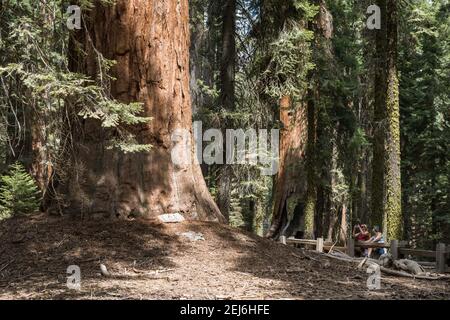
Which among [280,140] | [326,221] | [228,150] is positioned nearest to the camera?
[228,150]

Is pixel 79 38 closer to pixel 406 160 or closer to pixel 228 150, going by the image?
pixel 228 150

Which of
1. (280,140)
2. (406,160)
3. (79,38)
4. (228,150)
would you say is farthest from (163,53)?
(406,160)

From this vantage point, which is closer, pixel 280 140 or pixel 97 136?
pixel 97 136

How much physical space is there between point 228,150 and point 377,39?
557 cm

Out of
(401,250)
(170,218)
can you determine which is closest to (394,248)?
(401,250)

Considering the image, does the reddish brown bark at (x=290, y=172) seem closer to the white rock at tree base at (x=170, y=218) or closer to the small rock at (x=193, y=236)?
the white rock at tree base at (x=170, y=218)

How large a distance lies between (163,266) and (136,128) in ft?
8.04

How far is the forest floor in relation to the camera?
617 centimetres

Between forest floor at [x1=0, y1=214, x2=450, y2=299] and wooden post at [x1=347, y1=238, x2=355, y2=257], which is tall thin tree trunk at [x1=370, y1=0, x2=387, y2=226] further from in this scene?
forest floor at [x1=0, y1=214, x2=450, y2=299]

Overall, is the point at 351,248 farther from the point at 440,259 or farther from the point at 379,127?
the point at 379,127

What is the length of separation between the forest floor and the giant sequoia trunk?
397mm

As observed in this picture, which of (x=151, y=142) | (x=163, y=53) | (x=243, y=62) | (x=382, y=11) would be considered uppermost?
(x=382, y=11)

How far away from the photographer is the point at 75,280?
21.2 ft

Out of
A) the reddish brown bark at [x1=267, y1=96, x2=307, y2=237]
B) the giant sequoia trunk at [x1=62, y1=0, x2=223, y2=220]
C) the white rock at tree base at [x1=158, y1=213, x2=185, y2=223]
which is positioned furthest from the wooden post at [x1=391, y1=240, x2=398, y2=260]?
the white rock at tree base at [x1=158, y1=213, x2=185, y2=223]
